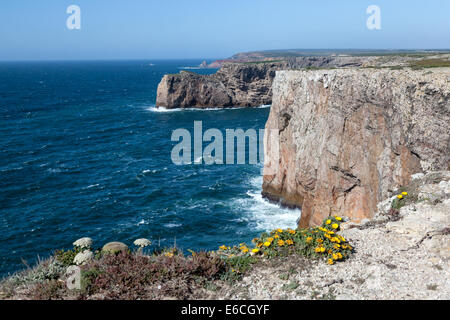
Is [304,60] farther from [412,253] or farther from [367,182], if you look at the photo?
[412,253]

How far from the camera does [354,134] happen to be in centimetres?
2647

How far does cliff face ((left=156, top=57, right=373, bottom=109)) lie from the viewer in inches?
3996

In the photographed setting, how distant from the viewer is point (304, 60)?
521 ft

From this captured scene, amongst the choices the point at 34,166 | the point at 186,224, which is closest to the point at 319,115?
the point at 186,224

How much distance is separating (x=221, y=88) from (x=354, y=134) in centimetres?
8432

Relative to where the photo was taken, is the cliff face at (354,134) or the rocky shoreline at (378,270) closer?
the rocky shoreline at (378,270)

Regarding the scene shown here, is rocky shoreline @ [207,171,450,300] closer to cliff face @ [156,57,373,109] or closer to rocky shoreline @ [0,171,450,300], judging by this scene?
rocky shoreline @ [0,171,450,300]

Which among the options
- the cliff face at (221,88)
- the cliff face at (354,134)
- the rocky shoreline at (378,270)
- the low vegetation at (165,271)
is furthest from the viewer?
the cliff face at (221,88)

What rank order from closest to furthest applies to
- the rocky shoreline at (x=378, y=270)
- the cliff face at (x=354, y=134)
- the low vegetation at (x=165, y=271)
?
1. the rocky shoreline at (x=378, y=270)
2. the low vegetation at (x=165, y=271)
3. the cliff face at (x=354, y=134)

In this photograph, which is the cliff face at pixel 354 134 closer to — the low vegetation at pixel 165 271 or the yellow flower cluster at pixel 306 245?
the yellow flower cluster at pixel 306 245

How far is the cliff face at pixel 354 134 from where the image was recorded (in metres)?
20.3

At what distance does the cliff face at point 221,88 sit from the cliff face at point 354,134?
66.6 meters

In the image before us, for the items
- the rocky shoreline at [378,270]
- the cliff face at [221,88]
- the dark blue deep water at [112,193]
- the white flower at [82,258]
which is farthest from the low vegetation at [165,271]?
the cliff face at [221,88]

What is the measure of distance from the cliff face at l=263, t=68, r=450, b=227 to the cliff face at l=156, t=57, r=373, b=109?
6656cm
